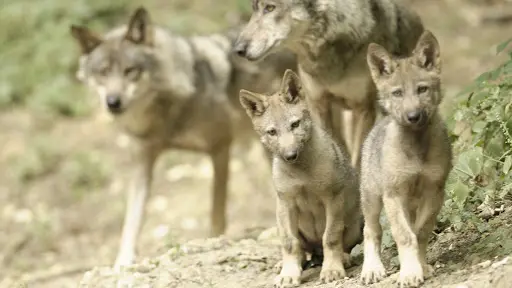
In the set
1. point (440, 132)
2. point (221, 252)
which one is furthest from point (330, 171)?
point (221, 252)

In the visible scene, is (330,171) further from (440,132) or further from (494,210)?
(494,210)

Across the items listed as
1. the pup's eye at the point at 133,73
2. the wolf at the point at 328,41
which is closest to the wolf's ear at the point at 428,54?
the wolf at the point at 328,41

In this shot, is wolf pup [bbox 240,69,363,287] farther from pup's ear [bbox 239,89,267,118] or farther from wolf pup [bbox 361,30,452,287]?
wolf pup [bbox 361,30,452,287]

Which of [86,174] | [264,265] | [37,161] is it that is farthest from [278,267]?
[37,161]

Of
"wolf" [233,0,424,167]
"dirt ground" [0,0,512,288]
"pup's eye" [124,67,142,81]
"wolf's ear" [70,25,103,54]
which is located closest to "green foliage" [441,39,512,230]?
"wolf" [233,0,424,167]

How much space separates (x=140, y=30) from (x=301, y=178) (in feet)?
15.4

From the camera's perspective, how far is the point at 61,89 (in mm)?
14227

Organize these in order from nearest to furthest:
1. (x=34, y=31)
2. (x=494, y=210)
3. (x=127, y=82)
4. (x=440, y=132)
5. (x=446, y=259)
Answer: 1. (x=440, y=132)
2. (x=446, y=259)
3. (x=494, y=210)
4. (x=127, y=82)
5. (x=34, y=31)

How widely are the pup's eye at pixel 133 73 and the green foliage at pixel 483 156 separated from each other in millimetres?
4094

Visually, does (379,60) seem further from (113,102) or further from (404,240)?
(113,102)

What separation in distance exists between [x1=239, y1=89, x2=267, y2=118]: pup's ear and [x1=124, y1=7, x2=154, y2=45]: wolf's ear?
14.0 ft

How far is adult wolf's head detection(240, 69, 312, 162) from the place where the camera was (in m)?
5.29

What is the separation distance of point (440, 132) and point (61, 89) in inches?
402

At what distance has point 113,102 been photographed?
9094 millimetres
